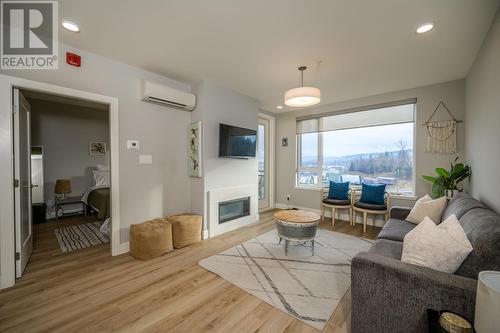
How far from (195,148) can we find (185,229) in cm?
131

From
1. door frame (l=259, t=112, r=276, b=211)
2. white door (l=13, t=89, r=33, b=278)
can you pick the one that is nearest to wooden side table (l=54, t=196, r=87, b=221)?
white door (l=13, t=89, r=33, b=278)

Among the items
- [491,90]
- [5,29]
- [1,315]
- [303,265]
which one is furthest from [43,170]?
[491,90]

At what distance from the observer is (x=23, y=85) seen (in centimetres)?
220

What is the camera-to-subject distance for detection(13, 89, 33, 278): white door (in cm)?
221

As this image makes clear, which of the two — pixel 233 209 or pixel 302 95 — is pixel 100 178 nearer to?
pixel 233 209

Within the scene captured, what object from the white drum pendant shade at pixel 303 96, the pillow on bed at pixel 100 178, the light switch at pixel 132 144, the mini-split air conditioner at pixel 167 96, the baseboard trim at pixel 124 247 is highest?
the mini-split air conditioner at pixel 167 96

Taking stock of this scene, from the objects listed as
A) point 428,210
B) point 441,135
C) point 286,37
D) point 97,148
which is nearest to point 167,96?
point 286,37

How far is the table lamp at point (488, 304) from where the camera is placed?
0.82 meters

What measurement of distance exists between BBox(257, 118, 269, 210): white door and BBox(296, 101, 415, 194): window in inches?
31.5

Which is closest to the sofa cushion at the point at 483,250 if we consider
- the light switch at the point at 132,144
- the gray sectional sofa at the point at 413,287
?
the gray sectional sofa at the point at 413,287

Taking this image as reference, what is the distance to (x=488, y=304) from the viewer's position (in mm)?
850

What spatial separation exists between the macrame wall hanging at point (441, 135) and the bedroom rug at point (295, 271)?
201 centimetres

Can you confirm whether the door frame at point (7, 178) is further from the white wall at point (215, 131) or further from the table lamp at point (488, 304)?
the table lamp at point (488, 304)

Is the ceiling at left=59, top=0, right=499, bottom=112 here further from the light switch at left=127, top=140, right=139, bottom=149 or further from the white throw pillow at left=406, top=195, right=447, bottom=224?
the white throw pillow at left=406, top=195, right=447, bottom=224
